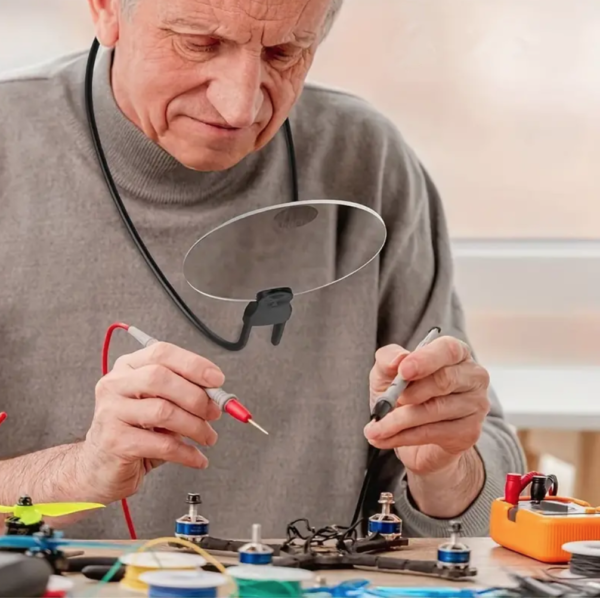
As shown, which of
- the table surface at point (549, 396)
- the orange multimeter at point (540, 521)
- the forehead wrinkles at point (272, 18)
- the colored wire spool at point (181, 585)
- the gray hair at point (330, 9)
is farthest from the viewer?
the table surface at point (549, 396)

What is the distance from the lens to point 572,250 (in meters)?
2.54

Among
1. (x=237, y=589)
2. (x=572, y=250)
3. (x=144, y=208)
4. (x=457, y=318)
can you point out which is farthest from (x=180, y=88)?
(x=572, y=250)

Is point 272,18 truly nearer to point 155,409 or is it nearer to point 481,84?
point 155,409

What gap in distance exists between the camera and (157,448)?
4.36 ft

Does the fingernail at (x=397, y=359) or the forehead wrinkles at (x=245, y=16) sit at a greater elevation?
the forehead wrinkles at (x=245, y=16)

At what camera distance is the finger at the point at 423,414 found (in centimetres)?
138

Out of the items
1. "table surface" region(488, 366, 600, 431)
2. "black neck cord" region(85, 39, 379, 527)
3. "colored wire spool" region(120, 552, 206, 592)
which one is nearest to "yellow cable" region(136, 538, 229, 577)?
"colored wire spool" region(120, 552, 206, 592)

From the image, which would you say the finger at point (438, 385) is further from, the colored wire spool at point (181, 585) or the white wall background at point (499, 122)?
the white wall background at point (499, 122)

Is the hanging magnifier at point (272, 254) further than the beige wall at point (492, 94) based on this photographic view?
No

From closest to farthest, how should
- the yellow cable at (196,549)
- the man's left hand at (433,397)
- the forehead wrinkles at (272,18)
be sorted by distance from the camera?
the yellow cable at (196,549) → the man's left hand at (433,397) → the forehead wrinkles at (272,18)

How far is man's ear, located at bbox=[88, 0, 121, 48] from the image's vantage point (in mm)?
1656

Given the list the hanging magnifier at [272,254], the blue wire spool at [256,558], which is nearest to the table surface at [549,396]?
the hanging magnifier at [272,254]

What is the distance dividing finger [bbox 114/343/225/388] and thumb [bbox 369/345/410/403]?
25cm

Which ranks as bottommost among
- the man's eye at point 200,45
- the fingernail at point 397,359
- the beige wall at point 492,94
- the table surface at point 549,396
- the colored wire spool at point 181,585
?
the colored wire spool at point 181,585
